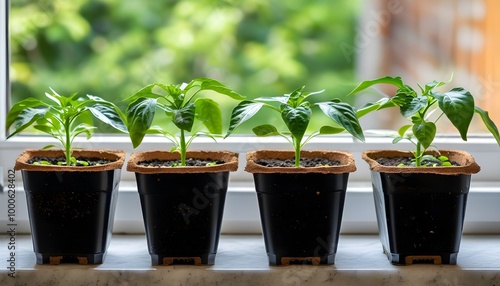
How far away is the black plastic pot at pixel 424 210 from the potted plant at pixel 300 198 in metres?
0.09

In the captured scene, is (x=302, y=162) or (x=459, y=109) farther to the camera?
(x=302, y=162)

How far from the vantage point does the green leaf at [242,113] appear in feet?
4.03

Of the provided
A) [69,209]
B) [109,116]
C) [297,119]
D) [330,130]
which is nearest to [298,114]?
[297,119]

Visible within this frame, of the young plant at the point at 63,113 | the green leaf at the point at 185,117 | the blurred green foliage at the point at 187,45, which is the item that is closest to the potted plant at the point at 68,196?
the young plant at the point at 63,113

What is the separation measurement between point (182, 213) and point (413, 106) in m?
0.46

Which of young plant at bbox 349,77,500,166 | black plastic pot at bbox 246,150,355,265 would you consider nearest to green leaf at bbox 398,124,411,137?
young plant at bbox 349,77,500,166

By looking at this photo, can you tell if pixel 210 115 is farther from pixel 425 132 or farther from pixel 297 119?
pixel 425 132

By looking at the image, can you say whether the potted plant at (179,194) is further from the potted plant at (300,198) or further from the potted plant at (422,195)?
the potted plant at (422,195)

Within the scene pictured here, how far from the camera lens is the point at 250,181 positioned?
1.63 metres

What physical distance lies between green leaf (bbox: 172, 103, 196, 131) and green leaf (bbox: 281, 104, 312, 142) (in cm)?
17

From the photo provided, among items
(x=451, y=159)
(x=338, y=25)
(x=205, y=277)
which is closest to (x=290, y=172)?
(x=205, y=277)

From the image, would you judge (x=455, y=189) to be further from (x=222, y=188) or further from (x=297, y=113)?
(x=222, y=188)

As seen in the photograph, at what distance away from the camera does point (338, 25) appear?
1.84 meters

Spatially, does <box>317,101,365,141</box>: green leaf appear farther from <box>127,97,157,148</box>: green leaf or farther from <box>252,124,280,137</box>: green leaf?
<box>127,97,157,148</box>: green leaf
